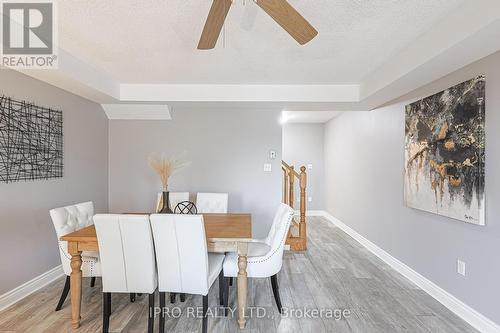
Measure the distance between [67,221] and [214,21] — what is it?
2.08 m

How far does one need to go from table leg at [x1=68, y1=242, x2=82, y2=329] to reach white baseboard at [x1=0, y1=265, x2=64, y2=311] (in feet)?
2.75

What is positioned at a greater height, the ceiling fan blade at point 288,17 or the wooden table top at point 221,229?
the ceiling fan blade at point 288,17

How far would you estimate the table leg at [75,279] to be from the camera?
2.18m

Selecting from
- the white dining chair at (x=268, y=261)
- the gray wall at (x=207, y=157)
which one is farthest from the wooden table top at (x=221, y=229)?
the gray wall at (x=207, y=157)

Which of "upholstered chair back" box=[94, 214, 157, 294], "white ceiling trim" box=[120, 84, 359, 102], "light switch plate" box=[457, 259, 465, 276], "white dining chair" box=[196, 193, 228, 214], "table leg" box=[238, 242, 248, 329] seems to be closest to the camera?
"upholstered chair back" box=[94, 214, 157, 294]

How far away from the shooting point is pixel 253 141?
4.32 meters

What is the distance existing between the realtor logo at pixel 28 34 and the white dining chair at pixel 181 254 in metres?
1.68

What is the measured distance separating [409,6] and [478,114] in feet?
3.53

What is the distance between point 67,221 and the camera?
8.05 feet

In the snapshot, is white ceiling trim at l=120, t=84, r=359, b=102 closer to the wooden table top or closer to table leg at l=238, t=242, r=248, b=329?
the wooden table top

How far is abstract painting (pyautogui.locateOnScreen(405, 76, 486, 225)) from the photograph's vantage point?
227cm

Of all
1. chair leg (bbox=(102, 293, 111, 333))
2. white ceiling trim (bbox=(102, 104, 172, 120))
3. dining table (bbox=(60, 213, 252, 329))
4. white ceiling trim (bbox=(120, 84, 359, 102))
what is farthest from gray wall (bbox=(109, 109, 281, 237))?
chair leg (bbox=(102, 293, 111, 333))

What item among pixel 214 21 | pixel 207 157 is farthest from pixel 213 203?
pixel 214 21

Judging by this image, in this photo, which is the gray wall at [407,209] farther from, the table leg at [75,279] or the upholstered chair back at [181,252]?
the table leg at [75,279]
